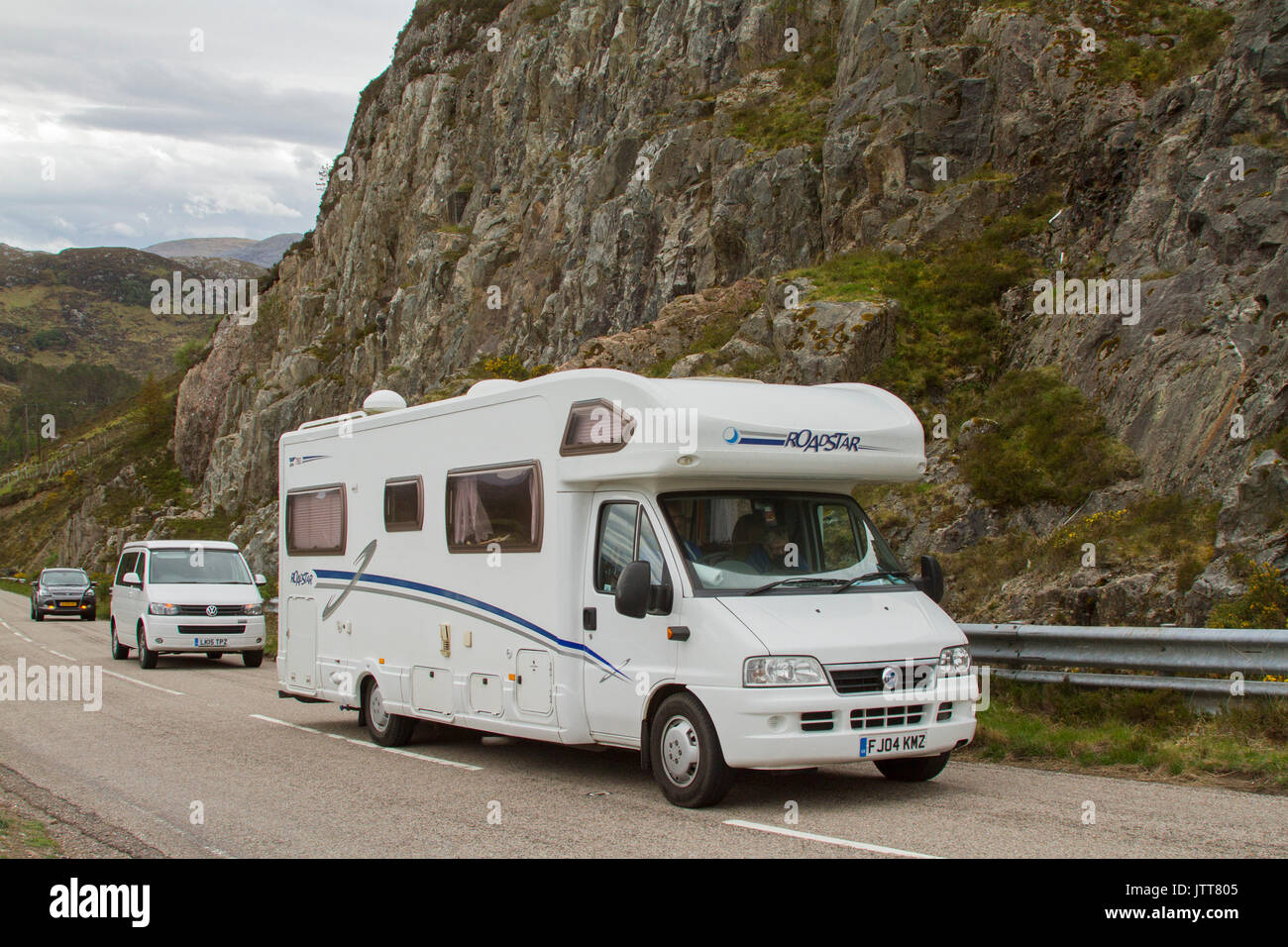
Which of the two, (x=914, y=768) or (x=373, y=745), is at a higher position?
(x=914, y=768)

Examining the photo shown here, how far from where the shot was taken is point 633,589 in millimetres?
8078

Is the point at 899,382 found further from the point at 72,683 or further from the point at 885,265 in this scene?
the point at 72,683

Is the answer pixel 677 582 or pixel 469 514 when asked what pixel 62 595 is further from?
pixel 677 582

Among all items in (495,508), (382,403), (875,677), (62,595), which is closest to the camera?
(875,677)

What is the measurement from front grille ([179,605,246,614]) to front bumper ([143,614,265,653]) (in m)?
0.11

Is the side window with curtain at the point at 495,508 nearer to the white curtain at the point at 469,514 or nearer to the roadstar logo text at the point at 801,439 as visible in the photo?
the white curtain at the point at 469,514

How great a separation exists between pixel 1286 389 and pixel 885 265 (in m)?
11.9

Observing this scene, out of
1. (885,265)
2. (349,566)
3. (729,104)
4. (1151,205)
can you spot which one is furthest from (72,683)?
(729,104)

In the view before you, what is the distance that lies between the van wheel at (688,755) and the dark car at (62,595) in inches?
1259

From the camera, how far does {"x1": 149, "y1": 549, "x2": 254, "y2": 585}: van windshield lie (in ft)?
70.7

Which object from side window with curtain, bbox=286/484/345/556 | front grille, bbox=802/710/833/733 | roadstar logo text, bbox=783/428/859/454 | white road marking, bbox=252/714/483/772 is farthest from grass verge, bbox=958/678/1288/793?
side window with curtain, bbox=286/484/345/556

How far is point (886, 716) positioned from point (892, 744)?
7.5 inches

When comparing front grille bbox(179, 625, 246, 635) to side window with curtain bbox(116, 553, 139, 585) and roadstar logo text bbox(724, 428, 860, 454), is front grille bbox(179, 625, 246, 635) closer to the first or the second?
side window with curtain bbox(116, 553, 139, 585)

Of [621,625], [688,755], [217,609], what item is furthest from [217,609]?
[688,755]
